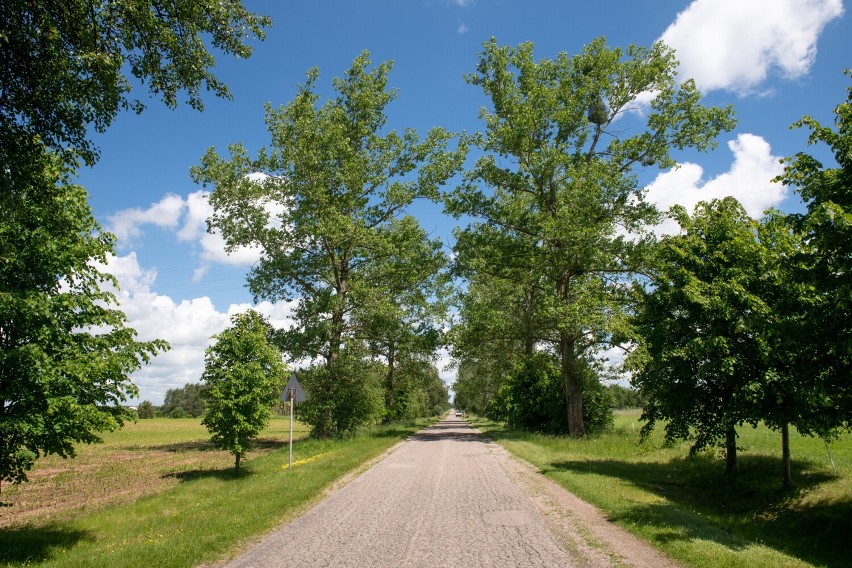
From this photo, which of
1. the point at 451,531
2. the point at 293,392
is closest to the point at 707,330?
the point at 451,531

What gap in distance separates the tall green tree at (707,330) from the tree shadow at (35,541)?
42.4 feet

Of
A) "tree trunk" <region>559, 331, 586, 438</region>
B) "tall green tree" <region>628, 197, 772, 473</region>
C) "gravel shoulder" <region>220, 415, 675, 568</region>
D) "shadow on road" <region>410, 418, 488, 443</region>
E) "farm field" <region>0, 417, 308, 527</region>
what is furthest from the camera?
"shadow on road" <region>410, 418, 488, 443</region>

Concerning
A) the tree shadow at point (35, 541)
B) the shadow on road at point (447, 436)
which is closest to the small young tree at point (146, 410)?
the shadow on road at point (447, 436)

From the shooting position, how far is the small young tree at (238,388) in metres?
14.8

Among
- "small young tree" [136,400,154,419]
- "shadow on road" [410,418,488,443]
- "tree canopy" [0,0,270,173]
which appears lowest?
"small young tree" [136,400,154,419]

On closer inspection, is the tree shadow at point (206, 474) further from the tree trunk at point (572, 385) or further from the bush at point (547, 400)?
the bush at point (547, 400)

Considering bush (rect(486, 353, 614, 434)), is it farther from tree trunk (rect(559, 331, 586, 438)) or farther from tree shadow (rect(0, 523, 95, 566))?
tree shadow (rect(0, 523, 95, 566))

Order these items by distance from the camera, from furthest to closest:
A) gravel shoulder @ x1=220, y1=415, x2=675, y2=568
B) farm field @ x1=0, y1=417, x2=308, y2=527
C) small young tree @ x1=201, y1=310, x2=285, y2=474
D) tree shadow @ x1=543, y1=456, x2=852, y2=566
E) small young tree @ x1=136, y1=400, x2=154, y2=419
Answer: small young tree @ x1=136, y1=400, x2=154, y2=419 < small young tree @ x1=201, y1=310, x2=285, y2=474 < farm field @ x1=0, y1=417, x2=308, y2=527 < tree shadow @ x1=543, y1=456, x2=852, y2=566 < gravel shoulder @ x1=220, y1=415, x2=675, y2=568

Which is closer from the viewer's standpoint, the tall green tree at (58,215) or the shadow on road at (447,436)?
the tall green tree at (58,215)

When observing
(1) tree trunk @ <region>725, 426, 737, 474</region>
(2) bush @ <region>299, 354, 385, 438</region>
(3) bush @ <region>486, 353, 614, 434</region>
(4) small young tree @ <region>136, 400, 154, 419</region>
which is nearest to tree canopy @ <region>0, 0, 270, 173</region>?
(1) tree trunk @ <region>725, 426, 737, 474</region>

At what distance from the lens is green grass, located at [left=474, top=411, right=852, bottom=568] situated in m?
7.28

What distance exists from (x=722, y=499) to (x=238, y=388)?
13.4m

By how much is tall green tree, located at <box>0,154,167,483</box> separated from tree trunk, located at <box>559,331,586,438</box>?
19.4m

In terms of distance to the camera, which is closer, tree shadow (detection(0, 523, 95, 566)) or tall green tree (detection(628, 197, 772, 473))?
tree shadow (detection(0, 523, 95, 566))
